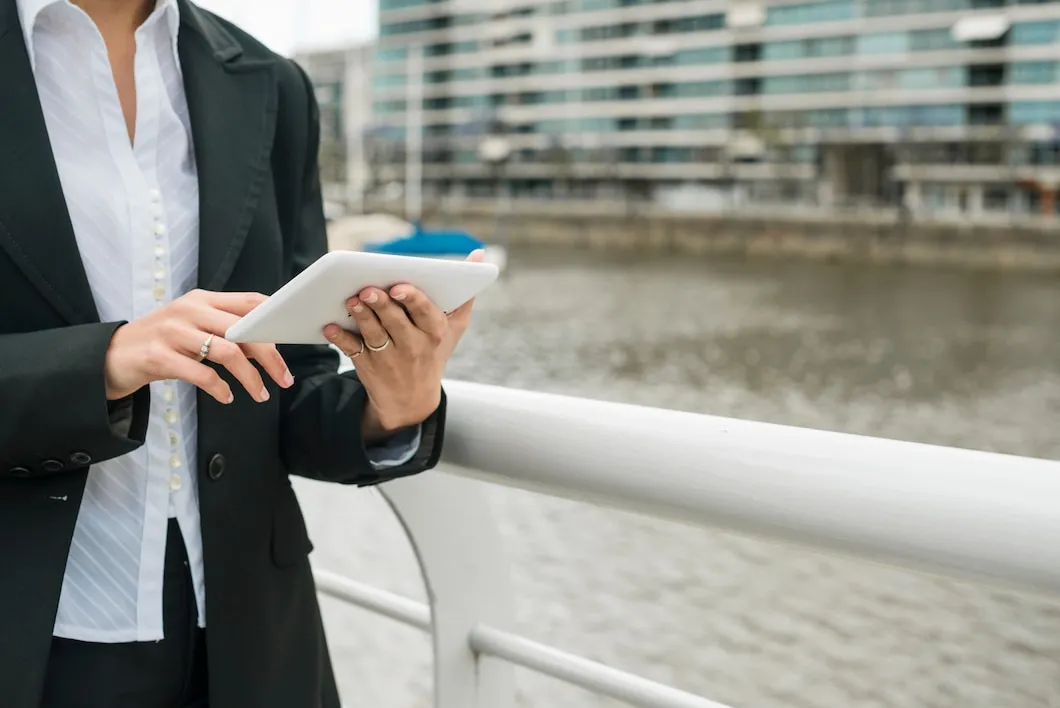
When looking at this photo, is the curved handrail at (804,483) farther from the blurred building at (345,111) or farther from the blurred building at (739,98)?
the blurred building at (345,111)

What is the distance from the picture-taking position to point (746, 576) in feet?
29.1

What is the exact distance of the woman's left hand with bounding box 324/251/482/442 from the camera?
0.73 meters

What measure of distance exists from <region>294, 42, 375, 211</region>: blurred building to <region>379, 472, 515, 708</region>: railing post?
54.3m

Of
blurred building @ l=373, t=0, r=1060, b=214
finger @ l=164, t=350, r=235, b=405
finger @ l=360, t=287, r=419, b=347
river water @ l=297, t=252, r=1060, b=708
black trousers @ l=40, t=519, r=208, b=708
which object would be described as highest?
blurred building @ l=373, t=0, r=1060, b=214

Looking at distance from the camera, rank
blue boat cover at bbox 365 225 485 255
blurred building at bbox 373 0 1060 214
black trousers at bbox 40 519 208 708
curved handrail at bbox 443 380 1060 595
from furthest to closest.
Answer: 1. blurred building at bbox 373 0 1060 214
2. blue boat cover at bbox 365 225 485 255
3. black trousers at bbox 40 519 208 708
4. curved handrail at bbox 443 380 1060 595

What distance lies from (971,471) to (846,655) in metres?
7.65

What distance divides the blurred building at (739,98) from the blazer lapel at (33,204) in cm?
4383

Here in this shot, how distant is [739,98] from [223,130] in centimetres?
Result: 5259

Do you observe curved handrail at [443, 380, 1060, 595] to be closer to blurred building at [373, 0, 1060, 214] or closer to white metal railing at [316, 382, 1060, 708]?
white metal railing at [316, 382, 1060, 708]

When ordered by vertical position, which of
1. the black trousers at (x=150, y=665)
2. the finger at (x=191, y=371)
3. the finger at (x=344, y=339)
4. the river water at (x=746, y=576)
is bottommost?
the river water at (x=746, y=576)

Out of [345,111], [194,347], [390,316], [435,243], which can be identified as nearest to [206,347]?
[194,347]

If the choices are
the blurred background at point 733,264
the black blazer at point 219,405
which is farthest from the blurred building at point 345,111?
the black blazer at point 219,405

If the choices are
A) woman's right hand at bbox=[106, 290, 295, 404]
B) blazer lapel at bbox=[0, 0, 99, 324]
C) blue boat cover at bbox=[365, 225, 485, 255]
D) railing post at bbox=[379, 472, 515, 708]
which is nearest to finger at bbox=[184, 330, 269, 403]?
woman's right hand at bbox=[106, 290, 295, 404]

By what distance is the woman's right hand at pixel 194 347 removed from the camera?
70 cm
